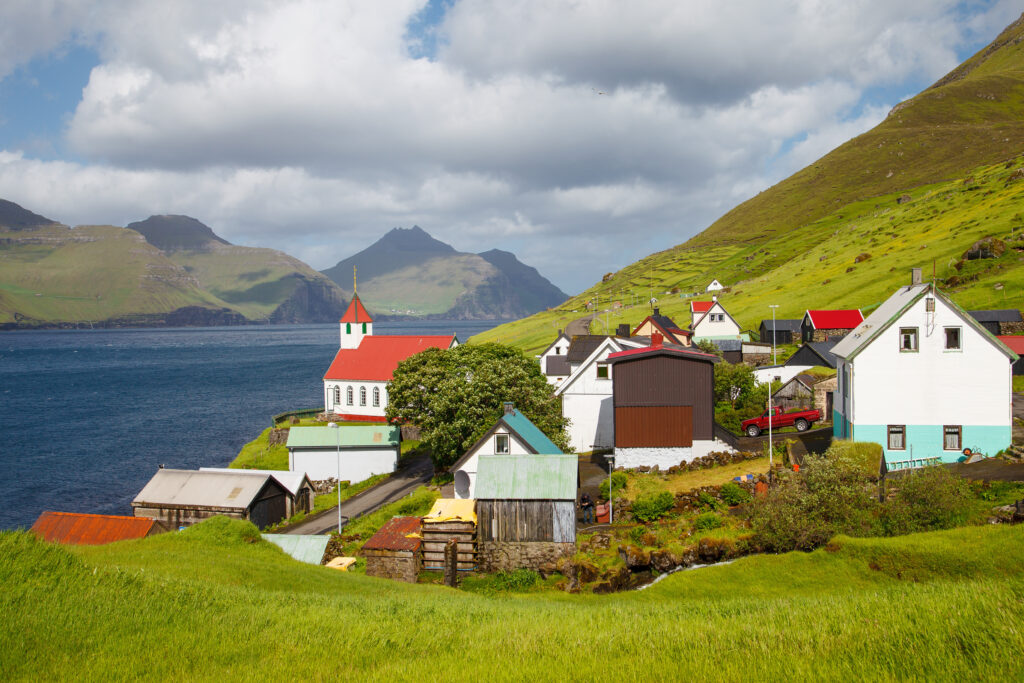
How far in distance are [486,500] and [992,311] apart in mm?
70555

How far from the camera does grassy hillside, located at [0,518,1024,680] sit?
985 centimetres

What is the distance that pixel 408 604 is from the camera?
17.0 meters

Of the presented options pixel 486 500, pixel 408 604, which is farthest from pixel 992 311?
pixel 408 604

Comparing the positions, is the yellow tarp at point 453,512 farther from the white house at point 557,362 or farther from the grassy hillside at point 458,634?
the white house at point 557,362

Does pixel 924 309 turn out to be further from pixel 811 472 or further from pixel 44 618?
pixel 44 618

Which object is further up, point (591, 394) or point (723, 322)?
point (723, 322)

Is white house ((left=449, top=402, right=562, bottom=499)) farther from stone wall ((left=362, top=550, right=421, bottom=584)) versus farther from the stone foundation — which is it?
stone wall ((left=362, top=550, right=421, bottom=584))

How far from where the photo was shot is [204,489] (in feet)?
147

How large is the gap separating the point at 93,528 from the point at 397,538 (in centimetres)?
1848

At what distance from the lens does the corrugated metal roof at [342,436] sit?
2312 inches

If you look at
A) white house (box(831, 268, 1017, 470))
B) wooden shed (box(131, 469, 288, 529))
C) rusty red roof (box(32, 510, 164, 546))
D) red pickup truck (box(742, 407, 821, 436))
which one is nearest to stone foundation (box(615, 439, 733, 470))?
red pickup truck (box(742, 407, 821, 436))

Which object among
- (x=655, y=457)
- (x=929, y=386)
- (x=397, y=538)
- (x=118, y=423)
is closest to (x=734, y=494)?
(x=655, y=457)

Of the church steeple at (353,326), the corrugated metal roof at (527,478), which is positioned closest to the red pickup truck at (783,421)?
the corrugated metal roof at (527,478)

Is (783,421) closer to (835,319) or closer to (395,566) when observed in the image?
(395,566)
